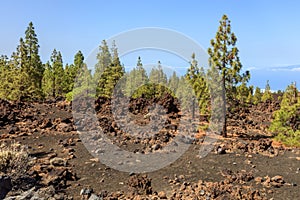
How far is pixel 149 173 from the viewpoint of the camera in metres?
12.1

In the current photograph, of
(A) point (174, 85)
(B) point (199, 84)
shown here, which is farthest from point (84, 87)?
(A) point (174, 85)

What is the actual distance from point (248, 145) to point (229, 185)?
757 cm

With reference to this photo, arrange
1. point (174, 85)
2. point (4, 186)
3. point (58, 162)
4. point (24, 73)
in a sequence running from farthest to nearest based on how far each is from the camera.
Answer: point (174, 85) → point (24, 73) → point (58, 162) → point (4, 186)

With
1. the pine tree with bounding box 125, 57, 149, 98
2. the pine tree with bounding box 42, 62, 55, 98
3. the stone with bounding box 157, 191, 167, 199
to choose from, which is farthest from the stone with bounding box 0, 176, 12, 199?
the pine tree with bounding box 42, 62, 55, 98

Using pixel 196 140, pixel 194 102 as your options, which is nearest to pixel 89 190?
pixel 196 140

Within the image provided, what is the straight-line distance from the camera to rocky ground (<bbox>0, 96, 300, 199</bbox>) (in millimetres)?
9703

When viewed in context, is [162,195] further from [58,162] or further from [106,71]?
[106,71]

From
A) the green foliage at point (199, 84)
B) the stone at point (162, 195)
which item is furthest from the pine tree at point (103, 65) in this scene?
the stone at point (162, 195)

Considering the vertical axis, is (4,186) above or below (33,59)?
below

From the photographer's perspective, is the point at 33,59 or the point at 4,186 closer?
the point at 4,186

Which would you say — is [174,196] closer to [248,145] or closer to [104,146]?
[104,146]

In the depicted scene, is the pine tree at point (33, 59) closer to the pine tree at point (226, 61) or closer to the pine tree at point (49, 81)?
the pine tree at point (49, 81)

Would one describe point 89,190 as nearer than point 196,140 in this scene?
Yes

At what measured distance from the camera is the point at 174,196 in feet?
31.4
